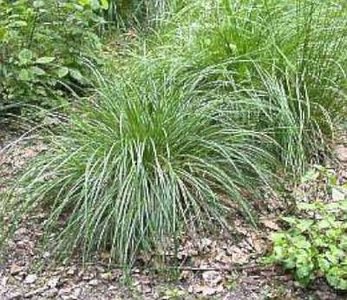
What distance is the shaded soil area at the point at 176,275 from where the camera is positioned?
3.10 m

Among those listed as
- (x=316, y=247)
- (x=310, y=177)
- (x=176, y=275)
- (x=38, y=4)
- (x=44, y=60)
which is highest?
(x=38, y=4)

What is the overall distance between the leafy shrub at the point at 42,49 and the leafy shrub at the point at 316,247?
5.51 feet

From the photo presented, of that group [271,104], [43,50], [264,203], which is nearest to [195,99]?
[271,104]

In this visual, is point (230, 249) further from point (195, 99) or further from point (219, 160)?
point (195, 99)

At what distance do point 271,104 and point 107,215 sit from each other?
3.60ft

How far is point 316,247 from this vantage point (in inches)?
122

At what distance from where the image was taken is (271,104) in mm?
3816

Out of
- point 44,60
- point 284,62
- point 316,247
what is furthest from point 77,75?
point 316,247

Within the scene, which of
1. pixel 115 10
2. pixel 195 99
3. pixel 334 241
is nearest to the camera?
pixel 334 241

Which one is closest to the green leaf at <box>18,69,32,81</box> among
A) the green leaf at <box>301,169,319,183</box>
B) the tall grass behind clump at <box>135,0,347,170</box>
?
the tall grass behind clump at <box>135,0,347,170</box>

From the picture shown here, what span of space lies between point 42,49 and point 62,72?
240mm

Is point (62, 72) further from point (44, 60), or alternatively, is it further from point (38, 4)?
point (38, 4)

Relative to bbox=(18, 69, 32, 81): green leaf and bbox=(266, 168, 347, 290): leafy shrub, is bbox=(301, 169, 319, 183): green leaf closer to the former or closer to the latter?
bbox=(266, 168, 347, 290): leafy shrub

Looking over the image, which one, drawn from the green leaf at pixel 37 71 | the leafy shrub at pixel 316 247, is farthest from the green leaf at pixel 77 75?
the leafy shrub at pixel 316 247
